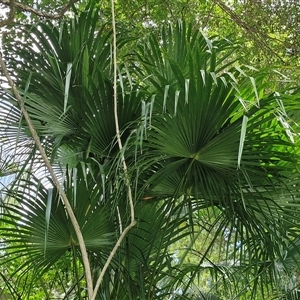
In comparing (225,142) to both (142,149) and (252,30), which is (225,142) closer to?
(142,149)

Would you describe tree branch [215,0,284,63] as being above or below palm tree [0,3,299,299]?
above

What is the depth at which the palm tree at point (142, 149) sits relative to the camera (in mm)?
1306

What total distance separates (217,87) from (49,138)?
699mm

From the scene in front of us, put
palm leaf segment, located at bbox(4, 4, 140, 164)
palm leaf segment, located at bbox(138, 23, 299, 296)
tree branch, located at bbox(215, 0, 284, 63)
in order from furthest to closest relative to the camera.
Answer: tree branch, located at bbox(215, 0, 284, 63) → palm leaf segment, located at bbox(4, 4, 140, 164) → palm leaf segment, located at bbox(138, 23, 299, 296)

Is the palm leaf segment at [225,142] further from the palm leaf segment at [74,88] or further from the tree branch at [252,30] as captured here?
the tree branch at [252,30]

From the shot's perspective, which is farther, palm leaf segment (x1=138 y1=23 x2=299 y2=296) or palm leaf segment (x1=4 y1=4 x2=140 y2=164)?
palm leaf segment (x1=4 y1=4 x2=140 y2=164)

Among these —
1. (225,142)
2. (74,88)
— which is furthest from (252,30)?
(225,142)

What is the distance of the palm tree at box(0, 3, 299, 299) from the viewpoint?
1306mm

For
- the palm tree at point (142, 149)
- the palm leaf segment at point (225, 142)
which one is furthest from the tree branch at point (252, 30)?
the palm leaf segment at point (225, 142)

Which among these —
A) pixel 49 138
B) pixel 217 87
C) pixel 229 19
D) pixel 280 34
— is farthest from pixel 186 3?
pixel 217 87

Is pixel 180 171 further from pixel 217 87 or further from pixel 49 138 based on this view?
pixel 49 138

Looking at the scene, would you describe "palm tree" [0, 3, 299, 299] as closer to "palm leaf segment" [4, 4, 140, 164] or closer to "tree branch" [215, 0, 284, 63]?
"palm leaf segment" [4, 4, 140, 164]

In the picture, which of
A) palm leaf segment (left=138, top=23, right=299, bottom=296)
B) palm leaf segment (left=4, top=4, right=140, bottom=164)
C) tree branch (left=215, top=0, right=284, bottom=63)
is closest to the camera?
palm leaf segment (left=138, top=23, right=299, bottom=296)

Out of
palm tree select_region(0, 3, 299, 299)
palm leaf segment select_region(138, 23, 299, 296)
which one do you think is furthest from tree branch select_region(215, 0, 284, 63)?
palm leaf segment select_region(138, 23, 299, 296)
